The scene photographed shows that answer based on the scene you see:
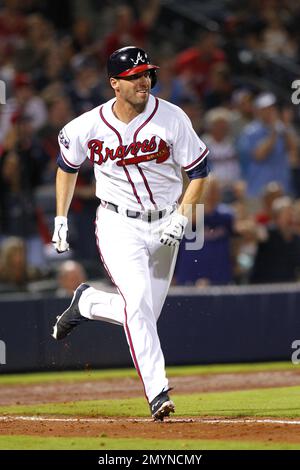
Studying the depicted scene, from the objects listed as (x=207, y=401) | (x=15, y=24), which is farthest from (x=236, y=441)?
(x=15, y=24)

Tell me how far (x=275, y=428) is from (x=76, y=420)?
4.62 feet

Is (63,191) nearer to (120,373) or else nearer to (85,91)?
(120,373)

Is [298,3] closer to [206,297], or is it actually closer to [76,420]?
[206,297]

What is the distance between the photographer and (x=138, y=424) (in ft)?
21.9

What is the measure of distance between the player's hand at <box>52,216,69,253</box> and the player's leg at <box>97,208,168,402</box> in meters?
0.25

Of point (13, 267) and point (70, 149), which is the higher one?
point (70, 149)

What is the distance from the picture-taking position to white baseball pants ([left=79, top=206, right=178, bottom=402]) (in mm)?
6547

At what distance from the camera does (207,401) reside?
8047mm

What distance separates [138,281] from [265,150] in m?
5.92

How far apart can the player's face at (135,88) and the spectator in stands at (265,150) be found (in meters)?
5.62

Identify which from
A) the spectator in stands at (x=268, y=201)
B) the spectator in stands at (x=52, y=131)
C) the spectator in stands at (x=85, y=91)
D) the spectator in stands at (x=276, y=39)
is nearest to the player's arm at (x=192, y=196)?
the spectator in stands at (x=52, y=131)
